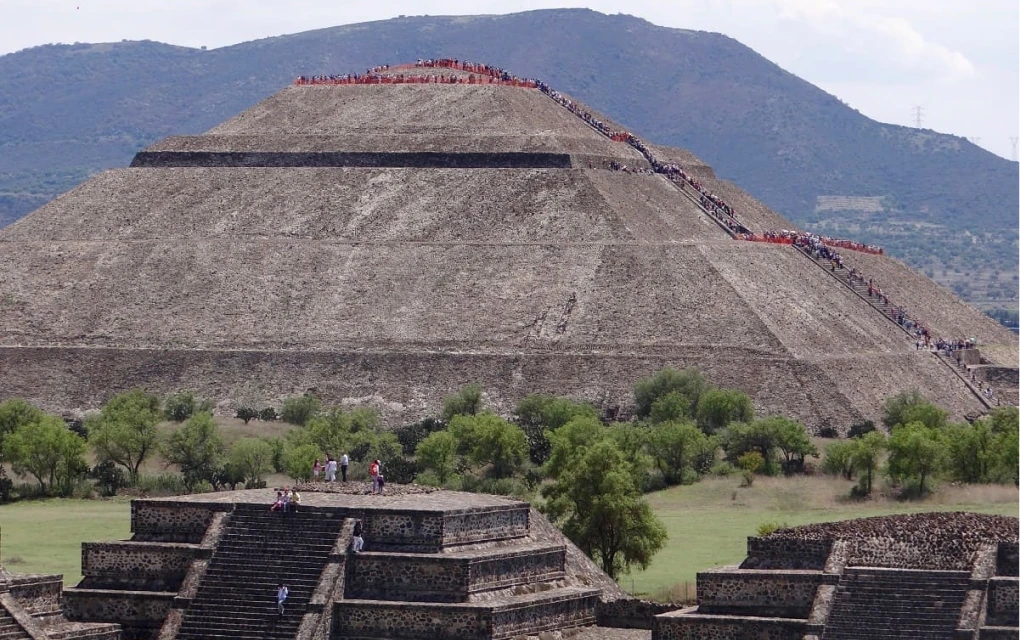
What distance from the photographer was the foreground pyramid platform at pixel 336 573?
46562 millimetres

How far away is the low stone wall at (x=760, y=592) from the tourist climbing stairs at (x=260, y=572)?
686 cm

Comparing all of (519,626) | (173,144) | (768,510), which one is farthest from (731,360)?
(519,626)

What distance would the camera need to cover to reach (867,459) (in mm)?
78688

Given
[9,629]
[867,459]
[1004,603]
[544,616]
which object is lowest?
[867,459]

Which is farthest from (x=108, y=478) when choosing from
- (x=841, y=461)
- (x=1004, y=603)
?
(x=1004, y=603)

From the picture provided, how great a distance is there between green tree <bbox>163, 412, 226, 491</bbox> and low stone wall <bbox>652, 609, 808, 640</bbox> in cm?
3739

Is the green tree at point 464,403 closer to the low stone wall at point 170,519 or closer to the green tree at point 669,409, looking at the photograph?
the green tree at point 669,409

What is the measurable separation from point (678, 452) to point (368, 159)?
41285mm

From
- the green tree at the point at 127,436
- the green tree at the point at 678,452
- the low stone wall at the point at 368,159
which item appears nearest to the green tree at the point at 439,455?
the green tree at the point at 678,452

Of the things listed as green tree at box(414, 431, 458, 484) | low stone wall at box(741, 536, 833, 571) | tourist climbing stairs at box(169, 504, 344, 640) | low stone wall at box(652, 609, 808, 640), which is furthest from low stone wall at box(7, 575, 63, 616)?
green tree at box(414, 431, 458, 484)

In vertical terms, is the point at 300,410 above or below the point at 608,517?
below

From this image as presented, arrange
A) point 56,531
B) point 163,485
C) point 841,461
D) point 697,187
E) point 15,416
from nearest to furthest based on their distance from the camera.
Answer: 1. point 56,531
2. point 163,485
3. point 841,461
4. point 15,416
5. point 697,187

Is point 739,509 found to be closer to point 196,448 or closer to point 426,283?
point 196,448

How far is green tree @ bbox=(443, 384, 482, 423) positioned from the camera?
94.8 meters
